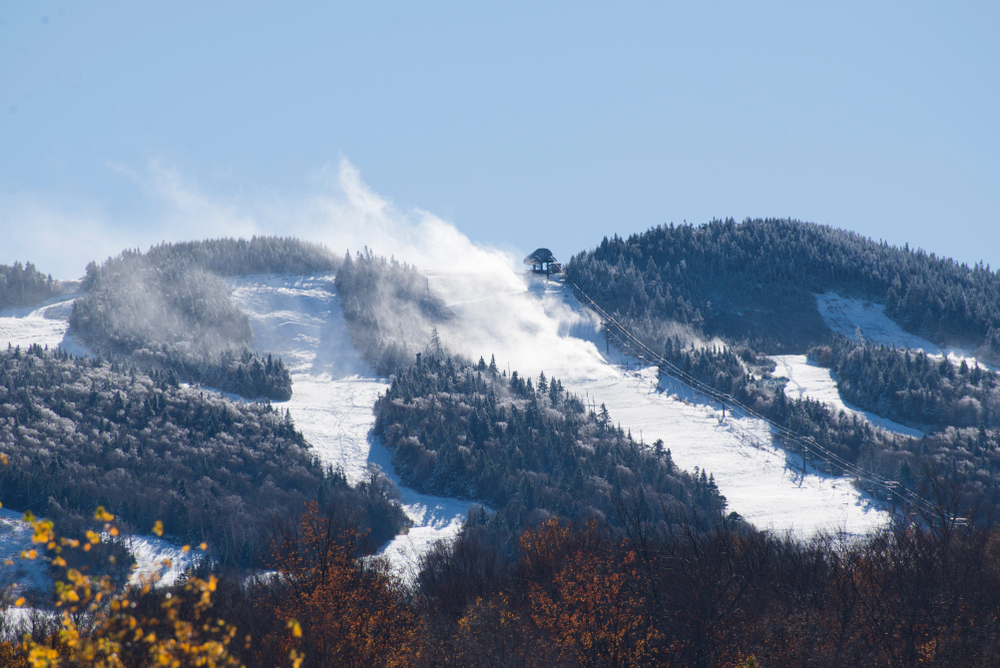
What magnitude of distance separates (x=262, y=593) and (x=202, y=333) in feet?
412

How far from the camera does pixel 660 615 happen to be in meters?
43.4

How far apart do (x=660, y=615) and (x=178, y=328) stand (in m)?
152

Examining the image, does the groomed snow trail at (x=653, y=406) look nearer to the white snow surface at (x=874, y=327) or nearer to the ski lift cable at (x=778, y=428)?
the ski lift cable at (x=778, y=428)

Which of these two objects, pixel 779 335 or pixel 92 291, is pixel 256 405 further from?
pixel 779 335

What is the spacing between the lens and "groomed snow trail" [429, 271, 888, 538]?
9781 centimetres

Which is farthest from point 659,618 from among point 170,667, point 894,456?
point 894,456

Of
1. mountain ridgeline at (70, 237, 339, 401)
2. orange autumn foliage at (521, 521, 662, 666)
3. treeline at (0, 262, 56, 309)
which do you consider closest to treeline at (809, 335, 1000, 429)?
orange autumn foliage at (521, 521, 662, 666)

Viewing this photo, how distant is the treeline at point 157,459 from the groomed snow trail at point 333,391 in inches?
165

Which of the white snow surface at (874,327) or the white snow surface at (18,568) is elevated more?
A: the white snow surface at (874,327)

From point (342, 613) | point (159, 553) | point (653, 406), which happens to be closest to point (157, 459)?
point (159, 553)

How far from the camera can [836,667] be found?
36250 millimetres

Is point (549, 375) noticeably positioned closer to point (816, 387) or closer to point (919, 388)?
point (816, 387)

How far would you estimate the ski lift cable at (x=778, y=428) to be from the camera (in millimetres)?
103250

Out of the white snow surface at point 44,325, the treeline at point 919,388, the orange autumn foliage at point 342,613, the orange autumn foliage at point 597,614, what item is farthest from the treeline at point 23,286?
the treeline at point 919,388
